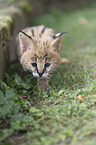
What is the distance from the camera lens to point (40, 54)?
2900mm

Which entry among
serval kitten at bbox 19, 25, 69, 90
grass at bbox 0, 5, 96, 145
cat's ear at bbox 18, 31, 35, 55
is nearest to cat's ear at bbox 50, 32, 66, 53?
serval kitten at bbox 19, 25, 69, 90

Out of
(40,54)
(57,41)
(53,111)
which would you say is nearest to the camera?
(53,111)

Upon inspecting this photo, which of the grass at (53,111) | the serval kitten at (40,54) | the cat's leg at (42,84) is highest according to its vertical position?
the serval kitten at (40,54)

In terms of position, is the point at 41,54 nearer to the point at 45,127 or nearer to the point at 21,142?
the point at 45,127

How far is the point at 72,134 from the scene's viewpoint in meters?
1.92

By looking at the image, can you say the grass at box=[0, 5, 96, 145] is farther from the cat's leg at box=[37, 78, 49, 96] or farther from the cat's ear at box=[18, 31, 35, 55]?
the cat's ear at box=[18, 31, 35, 55]

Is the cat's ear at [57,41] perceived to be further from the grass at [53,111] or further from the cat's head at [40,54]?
the grass at [53,111]

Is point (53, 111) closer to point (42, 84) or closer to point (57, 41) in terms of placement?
point (42, 84)

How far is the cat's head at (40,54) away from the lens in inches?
113

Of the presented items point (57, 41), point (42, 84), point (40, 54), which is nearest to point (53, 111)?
point (42, 84)

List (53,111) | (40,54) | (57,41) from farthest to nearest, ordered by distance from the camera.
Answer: (57,41), (40,54), (53,111)

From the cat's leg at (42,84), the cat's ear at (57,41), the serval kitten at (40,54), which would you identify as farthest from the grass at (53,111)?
the cat's ear at (57,41)

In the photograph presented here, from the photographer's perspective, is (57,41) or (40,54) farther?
→ (57,41)

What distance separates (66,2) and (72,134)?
424 inches
